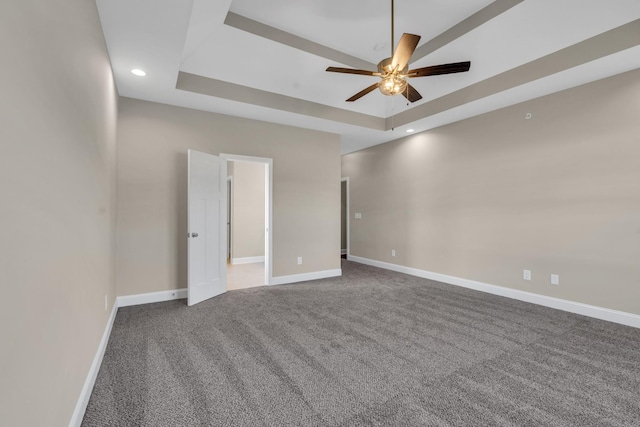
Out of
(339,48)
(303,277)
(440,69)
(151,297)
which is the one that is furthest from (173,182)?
(440,69)

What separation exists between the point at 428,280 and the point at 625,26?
12.8ft

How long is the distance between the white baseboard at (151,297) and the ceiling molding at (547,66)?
448 centimetres

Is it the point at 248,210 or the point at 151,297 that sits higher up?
the point at 248,210

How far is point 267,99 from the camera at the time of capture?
13.4ft

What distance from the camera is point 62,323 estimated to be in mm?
1415

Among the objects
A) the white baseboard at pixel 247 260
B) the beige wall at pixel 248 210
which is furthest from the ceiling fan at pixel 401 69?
the white baseboard at pixel 247 260

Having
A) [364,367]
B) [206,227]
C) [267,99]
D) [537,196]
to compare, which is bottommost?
[364,367]

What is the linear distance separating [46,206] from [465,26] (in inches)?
154

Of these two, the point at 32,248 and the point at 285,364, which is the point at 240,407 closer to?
the point at 285,364

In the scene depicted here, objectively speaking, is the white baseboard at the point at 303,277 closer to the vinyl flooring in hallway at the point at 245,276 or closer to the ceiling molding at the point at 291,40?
the vinyl flooring in hallway at the point at 245,276

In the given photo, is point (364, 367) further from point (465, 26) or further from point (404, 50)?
point (465, 26)

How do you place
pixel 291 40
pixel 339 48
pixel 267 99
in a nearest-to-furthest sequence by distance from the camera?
1. pixel 291 40
2. pixel 339 48
3. pixel 267 99

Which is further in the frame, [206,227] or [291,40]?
[206,227]

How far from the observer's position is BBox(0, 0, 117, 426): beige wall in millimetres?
891
